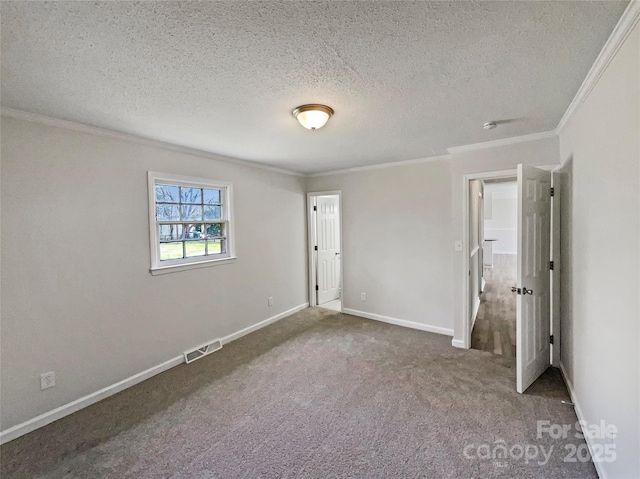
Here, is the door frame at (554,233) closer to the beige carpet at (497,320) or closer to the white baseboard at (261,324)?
the beige carpet at (497,320)

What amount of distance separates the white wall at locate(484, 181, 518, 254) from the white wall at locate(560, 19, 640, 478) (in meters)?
9.02

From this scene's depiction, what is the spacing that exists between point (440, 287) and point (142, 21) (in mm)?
3825

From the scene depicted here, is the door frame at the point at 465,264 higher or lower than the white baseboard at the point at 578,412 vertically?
higher

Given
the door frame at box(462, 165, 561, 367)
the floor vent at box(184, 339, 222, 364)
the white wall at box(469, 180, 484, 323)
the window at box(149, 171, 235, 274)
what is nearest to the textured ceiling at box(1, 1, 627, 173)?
the door frame at box(462, 165, 561, 367)

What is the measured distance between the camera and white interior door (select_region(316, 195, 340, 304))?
17.1ft

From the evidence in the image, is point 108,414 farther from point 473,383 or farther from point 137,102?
point 473,383

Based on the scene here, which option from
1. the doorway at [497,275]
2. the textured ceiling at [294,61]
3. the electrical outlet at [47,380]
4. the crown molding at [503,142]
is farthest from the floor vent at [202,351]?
the crown molding at [503,142]

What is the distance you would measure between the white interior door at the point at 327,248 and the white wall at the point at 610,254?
354cm

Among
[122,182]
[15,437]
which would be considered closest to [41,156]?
[122,182]

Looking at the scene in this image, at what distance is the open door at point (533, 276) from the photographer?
96.2 inches

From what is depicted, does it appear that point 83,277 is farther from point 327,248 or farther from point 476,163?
point 476,163

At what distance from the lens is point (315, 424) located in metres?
2.14

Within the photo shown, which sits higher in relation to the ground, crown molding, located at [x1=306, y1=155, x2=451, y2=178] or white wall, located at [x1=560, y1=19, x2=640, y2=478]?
crown molding, located at [x1=306, y1=155, x2=451, y2=178]

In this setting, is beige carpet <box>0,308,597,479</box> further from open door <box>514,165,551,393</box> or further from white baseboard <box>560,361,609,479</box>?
open door <box>514,165,551,393</box>
